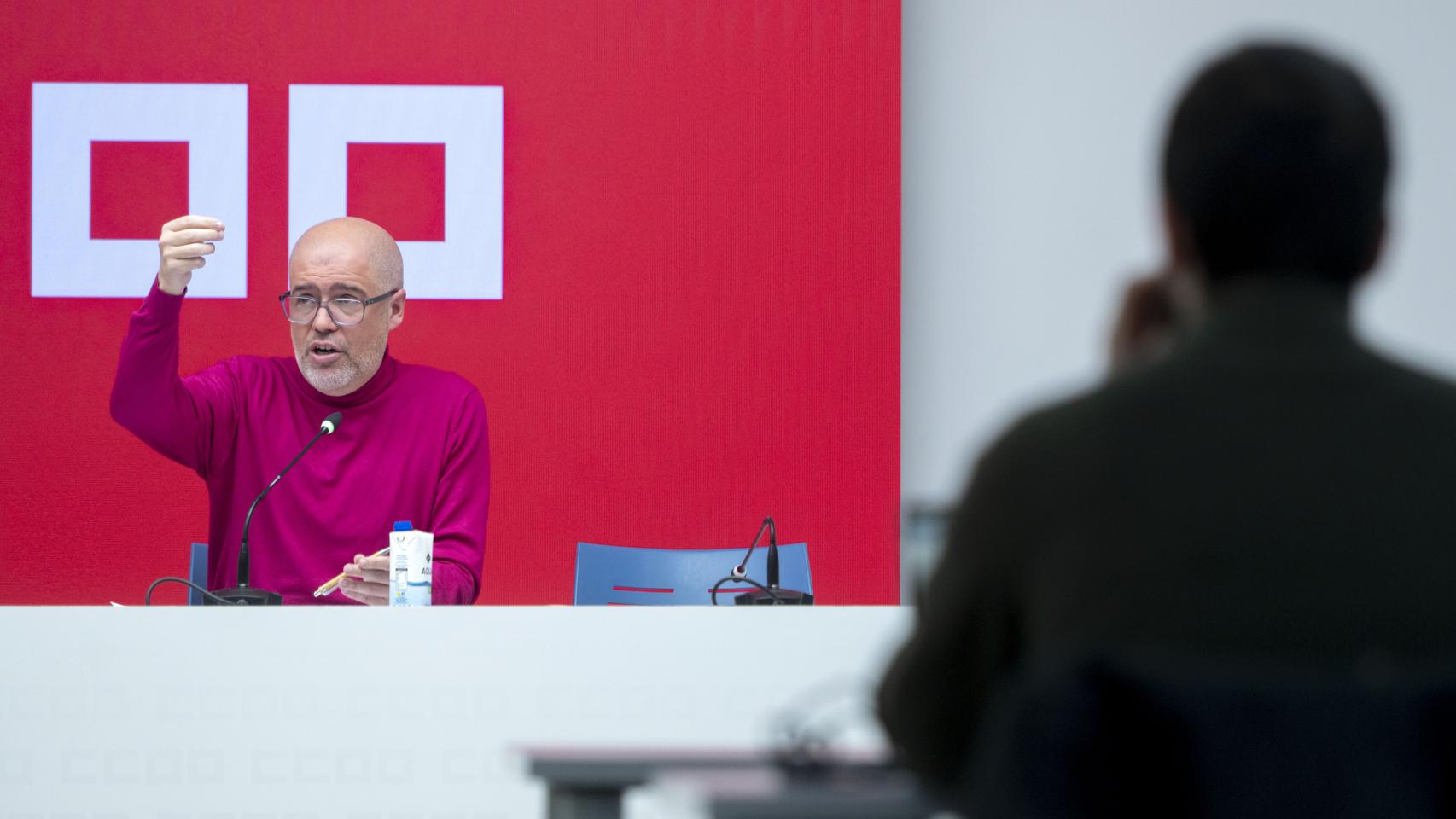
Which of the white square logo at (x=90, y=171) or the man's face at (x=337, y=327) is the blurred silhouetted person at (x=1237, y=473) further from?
the white square logo at (x=90, y=171)

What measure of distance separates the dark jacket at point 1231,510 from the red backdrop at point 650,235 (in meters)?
3.19

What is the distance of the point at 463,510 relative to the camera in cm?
283

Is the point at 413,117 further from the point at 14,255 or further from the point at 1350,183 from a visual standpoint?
the point at 1350,183

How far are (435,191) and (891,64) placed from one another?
1.30m

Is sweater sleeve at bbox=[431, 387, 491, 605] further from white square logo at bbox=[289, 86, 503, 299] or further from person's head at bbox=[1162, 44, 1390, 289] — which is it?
person's head at bbox=[1162, 44, 1390, 289]

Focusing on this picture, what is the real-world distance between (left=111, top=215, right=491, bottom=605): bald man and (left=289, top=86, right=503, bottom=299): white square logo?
2.86ft

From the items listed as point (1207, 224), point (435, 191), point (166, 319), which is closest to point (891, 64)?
A: point (435, 191)

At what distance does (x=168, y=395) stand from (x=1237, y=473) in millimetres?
2427

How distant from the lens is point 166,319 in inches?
105

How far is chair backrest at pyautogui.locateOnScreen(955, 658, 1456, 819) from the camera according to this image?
0.69 meters

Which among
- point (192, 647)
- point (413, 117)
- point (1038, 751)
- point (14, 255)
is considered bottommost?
point (192, 647)

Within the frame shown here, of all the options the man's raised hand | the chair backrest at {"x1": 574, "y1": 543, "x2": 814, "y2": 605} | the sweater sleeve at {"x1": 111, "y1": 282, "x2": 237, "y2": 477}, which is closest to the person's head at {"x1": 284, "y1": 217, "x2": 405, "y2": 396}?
the sweater sleeve at {"x1": 111, "y1": 282, "x2": 237, "y2": 477}

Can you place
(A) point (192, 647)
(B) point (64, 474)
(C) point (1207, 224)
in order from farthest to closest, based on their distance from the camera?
(B) point (64, 474) < (A) point (192, 647) < (C) point (1207, 224)

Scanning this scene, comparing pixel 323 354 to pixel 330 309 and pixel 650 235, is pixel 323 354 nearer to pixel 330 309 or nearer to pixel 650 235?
pixel 330 309
